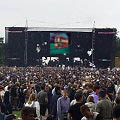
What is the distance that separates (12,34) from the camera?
76438mm

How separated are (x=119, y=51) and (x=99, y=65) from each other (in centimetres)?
4346

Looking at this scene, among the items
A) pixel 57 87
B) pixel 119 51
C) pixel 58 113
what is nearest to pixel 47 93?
pixel 57 87

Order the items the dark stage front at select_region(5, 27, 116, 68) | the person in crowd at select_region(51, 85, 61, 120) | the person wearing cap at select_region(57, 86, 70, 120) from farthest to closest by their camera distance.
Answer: the dark stage front at select_region(5, 27, 116, 68), the person in crowd at select_region(51, 85, 61, 120), the person wearing cap at select_region(57, 86, 70, 120)

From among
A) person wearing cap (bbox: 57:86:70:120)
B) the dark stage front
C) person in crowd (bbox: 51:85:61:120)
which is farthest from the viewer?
the dark stage front

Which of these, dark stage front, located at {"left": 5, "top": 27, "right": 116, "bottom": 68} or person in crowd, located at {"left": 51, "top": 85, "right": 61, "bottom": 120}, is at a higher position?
dark stage front, located at {"left": 5, "top": 27, "right": 116, "bottom": 68}

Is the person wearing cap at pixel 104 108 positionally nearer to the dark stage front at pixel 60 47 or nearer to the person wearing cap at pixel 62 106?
the person wearing cap at pixel 62 106

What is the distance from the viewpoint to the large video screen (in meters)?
76.4

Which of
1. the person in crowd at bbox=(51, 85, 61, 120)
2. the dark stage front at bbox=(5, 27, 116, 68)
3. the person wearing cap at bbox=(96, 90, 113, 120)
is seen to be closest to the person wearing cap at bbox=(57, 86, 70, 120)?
the person in crowd at bbox=(51, 85, 61, 120)

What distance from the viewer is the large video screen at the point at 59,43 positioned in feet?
251

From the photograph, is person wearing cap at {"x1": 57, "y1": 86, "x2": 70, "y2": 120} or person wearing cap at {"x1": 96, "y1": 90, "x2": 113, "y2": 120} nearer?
person wearing cap at {"x1": 96, "y1": 90, "x2": 113, "y2": 120}

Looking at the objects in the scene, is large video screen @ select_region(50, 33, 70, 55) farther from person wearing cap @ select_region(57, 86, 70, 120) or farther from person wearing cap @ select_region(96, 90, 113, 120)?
person wearing cap @ select_region(96, 90, 113, 120)

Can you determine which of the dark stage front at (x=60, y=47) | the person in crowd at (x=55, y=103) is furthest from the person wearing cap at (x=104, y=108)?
the dark stage front at (x=60, y=47)

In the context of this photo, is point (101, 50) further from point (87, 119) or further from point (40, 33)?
point (87, 119)

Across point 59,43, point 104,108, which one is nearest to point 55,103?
point 104,108
